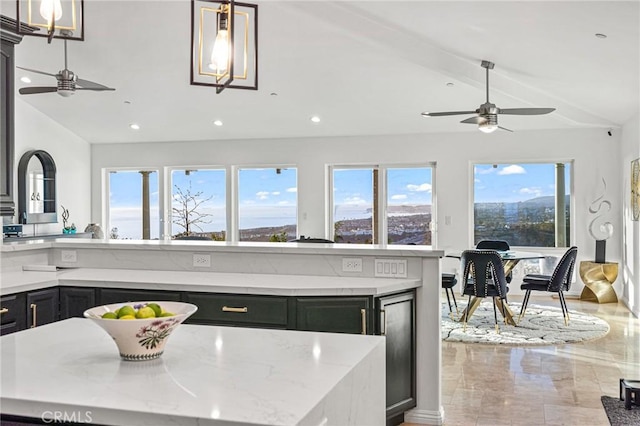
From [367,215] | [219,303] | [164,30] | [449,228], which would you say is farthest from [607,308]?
[164,30]

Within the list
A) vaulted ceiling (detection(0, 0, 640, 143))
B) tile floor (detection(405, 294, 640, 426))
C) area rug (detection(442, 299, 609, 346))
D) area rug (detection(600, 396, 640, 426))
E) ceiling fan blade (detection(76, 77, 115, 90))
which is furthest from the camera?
area rug (detection(442, 299, 609, 346))

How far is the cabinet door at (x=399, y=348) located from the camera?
316 cm

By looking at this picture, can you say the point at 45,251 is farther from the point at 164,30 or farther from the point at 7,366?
the point at 164,30

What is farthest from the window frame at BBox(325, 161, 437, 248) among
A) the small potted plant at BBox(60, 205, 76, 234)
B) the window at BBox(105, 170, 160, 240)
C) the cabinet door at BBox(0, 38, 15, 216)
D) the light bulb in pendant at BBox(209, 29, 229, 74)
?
the light bulb in pendant at BBox(209, 29, 229, 74)

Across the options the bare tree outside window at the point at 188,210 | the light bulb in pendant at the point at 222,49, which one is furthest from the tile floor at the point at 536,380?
the bare tree outside window at the point at 188,210

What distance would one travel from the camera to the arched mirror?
870 centimetres

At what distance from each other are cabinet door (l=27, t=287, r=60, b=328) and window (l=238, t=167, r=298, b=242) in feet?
20.0

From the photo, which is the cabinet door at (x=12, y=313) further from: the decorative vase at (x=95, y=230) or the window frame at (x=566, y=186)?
the decorative vase at (x=95, y=230)

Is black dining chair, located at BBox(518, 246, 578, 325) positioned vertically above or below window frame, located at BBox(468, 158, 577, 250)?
below

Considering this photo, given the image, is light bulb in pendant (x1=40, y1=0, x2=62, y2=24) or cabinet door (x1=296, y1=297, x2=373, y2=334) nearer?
light bulb in pendant (x1=40, y1=0, x2=62, y2=24)

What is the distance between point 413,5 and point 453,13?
33 centimetres

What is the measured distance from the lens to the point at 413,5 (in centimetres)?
461

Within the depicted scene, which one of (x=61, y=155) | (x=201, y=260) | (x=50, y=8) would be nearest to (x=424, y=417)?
(x=201, y=260)

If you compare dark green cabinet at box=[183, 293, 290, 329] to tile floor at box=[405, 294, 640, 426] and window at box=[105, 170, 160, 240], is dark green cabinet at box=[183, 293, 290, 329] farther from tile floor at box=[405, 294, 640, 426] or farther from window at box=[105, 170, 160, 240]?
window at box=[105, 170, 160, 240]
